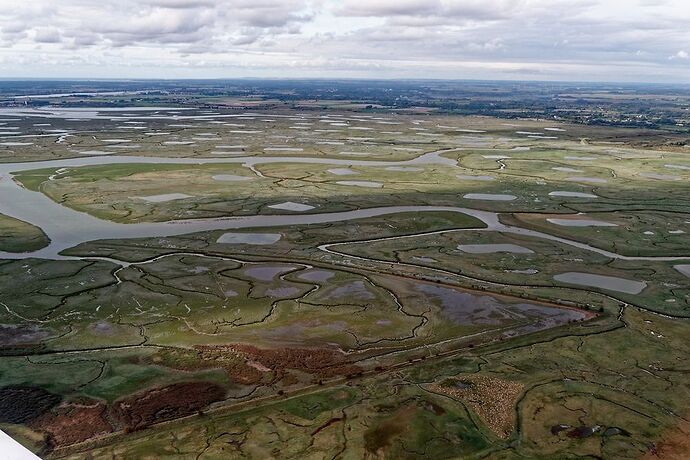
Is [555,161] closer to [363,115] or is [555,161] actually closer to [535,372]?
[535,372]

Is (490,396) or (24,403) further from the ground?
(24,403)

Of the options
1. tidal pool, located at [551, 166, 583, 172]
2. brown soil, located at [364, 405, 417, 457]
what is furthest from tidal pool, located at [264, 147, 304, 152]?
brown soil, located at [364, 405, 417, 457]

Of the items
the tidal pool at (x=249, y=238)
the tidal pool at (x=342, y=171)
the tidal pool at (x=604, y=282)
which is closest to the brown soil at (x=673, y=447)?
the tidal pool at (x=604, y=282)

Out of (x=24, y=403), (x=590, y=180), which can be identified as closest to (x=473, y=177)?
(x=590, y=180)

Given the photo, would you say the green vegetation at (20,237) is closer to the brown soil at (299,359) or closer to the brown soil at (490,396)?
the brown soil at (299,359)

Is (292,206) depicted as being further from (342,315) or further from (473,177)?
(473,177)

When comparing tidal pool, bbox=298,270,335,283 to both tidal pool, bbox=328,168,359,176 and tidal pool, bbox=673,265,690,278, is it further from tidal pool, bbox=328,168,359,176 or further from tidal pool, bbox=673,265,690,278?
tidal pool, bbox=328,168,359,176
